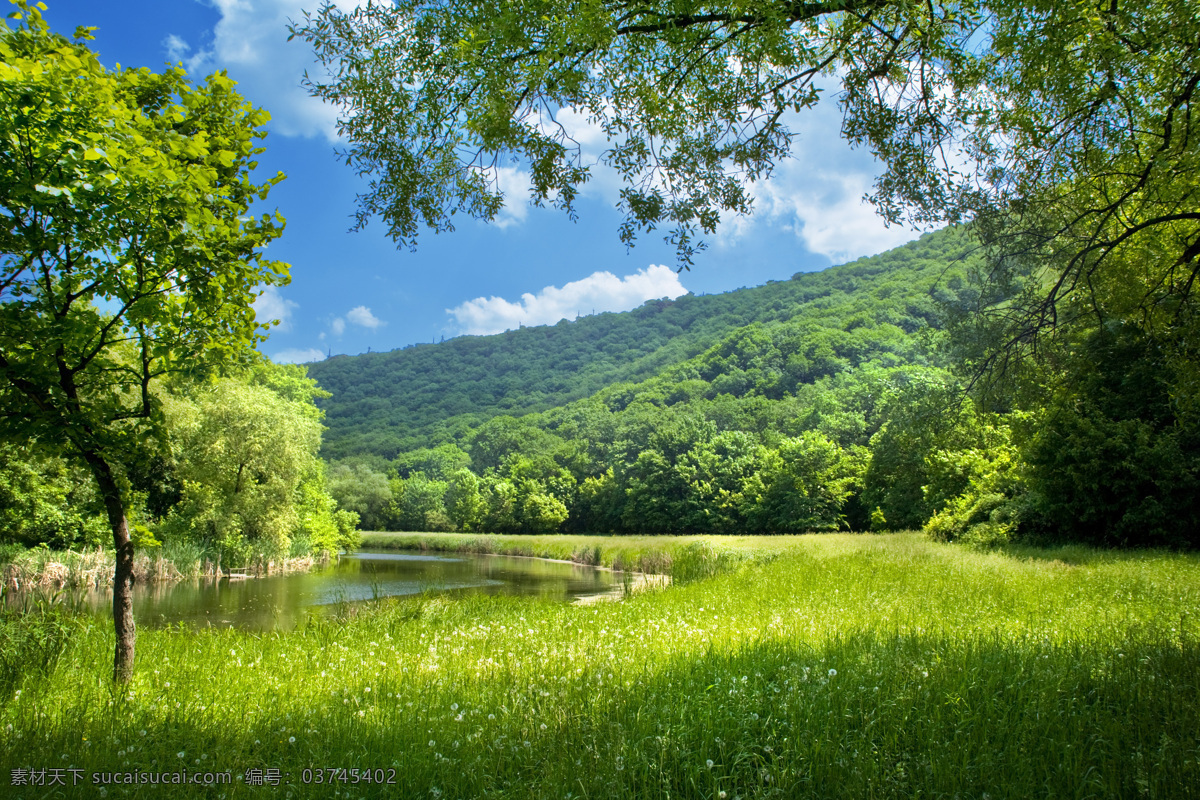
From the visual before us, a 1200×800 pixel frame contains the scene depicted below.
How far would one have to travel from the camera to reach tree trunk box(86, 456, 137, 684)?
452cm

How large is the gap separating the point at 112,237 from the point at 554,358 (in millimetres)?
104426

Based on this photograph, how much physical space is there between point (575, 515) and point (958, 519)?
4738 cm

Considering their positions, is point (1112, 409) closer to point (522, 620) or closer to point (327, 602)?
point (522, 620)

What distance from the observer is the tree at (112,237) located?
350 centimetres

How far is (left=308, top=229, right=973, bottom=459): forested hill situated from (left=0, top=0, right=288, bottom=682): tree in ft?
231

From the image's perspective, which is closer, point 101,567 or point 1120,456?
point 1120,456

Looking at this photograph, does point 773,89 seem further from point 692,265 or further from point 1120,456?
point 1120,456

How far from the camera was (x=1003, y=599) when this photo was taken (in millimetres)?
8484

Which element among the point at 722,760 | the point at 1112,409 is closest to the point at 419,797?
the point at 722,760

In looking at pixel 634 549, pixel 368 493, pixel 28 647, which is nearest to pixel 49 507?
pixel 28 647

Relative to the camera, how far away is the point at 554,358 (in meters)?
108

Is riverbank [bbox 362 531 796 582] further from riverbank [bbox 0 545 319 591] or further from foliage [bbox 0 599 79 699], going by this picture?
riverbank [bbox 0 545 319 591]

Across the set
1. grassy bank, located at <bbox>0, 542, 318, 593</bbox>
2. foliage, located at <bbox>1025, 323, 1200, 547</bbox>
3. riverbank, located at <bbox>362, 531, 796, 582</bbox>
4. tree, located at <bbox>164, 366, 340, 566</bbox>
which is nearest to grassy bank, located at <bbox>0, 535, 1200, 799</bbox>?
grassy bank, located at <bbox>0, 542, 318, 593</bbox>

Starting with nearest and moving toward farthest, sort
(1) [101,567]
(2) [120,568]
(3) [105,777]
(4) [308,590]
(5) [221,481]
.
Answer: (3) [105,777], (2) [120,568], (1) [101,567], (4) [308,590], (5) [221,481]
